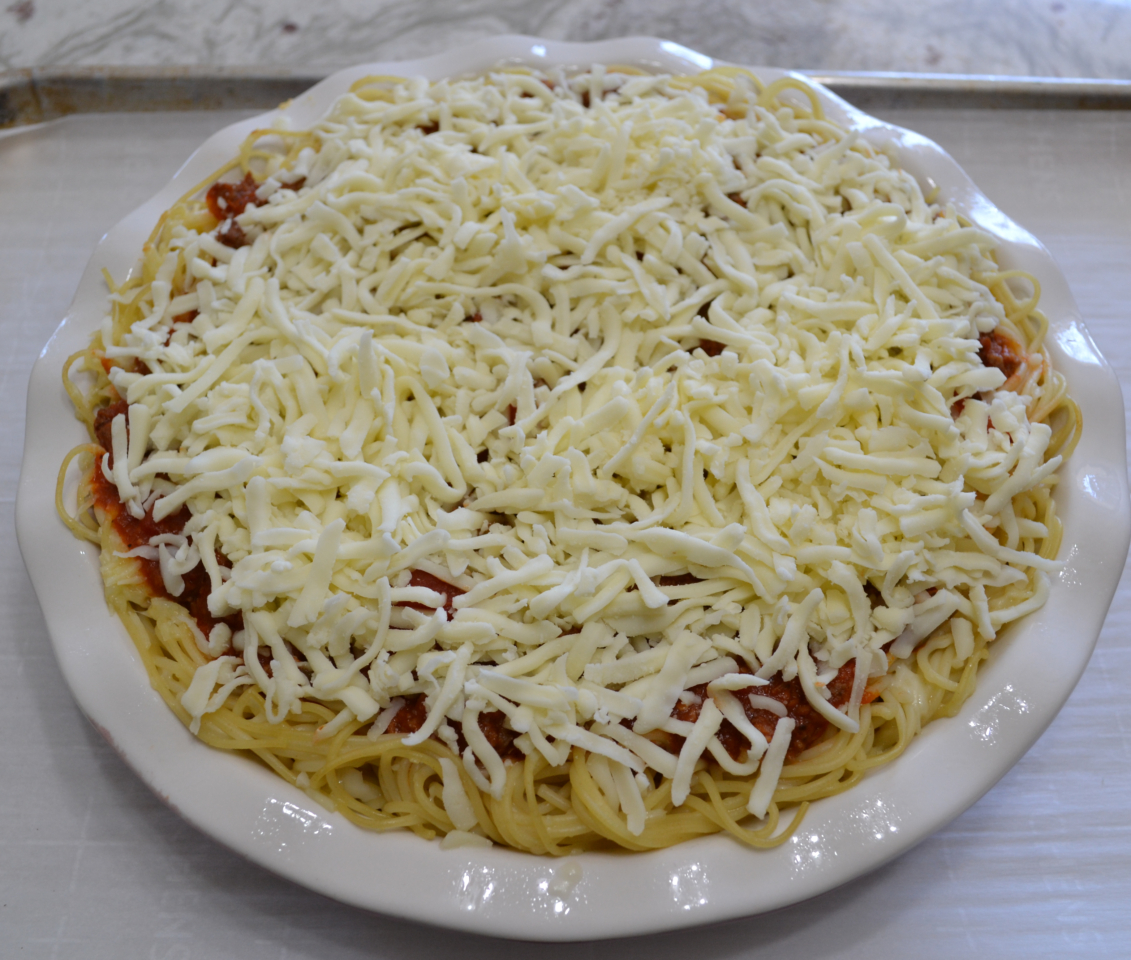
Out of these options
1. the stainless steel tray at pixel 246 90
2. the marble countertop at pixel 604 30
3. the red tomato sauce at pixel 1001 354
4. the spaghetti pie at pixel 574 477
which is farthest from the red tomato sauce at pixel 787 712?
the marble countertop at pixel 604 30

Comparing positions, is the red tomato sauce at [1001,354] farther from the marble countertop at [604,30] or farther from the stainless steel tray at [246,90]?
the marble countertop at [604,30]

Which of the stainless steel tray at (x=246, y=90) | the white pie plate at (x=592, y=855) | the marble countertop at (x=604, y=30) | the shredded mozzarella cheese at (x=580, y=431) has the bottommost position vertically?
the white pie plate at (x=592, y=855)

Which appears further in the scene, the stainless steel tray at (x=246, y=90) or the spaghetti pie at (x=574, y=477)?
the stainless steel tray at (x=246, y=90)

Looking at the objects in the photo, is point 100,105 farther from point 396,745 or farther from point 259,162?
point 396,745

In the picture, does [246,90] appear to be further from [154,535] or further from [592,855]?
[592,855]

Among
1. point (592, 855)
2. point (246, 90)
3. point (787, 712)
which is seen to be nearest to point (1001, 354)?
point (787, 712)

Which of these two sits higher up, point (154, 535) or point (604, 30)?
point (604, 30)
